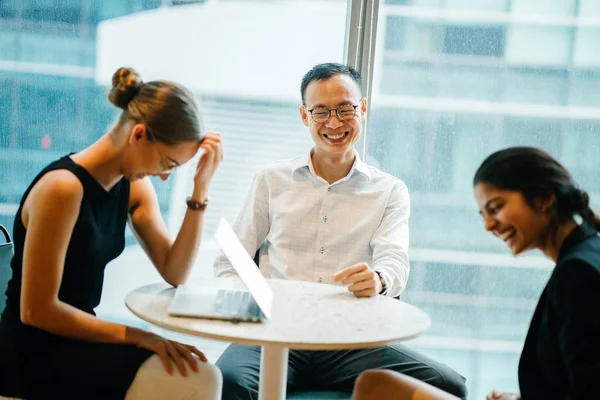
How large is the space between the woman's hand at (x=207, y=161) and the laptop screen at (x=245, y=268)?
0.24 meters

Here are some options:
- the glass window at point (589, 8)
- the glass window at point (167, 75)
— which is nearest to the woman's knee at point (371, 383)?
the glass window at point (167, 75)

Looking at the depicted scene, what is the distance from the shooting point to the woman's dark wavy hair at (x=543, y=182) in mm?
1538

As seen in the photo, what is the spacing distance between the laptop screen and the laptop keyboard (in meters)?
0.04

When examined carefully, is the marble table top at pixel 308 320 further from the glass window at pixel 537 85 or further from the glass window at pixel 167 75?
the glass window at pixel 537 85

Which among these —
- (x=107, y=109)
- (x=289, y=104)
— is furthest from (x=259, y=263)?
(x=107, y=109)

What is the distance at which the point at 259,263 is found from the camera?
2.69 meters

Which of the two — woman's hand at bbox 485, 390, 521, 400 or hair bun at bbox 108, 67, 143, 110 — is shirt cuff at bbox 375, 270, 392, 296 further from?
hair bun at bbox 108, 67, 143, 110

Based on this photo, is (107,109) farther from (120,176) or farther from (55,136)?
(120,176)

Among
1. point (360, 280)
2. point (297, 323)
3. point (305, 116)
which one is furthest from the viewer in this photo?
point (305, 116)

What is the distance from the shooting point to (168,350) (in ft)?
5.86

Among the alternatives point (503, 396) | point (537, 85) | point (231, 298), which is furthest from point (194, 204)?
point (537, 85)

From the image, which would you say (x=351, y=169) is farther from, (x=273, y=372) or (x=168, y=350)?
(x=168, y=350)

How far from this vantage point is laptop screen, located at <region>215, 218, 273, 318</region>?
1695 millimetres

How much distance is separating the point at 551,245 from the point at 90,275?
1172 mm
